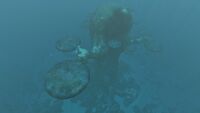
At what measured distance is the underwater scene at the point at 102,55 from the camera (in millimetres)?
8320

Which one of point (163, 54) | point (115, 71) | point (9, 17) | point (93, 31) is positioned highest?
point (9, 17)

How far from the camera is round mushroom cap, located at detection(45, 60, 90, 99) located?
331 inches

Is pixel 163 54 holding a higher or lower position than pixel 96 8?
lower

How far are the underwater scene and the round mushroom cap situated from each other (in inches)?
1.1

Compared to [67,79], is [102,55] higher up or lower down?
higher up

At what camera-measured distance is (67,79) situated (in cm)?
864

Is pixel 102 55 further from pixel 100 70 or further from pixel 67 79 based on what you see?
pixel 67 79

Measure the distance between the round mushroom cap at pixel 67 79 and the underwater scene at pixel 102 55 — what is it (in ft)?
0.09

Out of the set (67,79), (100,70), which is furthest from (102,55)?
(67,79)

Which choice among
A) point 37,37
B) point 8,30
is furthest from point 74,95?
point 8,30

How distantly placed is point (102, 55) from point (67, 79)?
137 cm

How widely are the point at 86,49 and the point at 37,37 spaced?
1757mm

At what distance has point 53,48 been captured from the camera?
31.4 feet

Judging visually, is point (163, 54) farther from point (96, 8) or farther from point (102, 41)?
point (96, 8)
